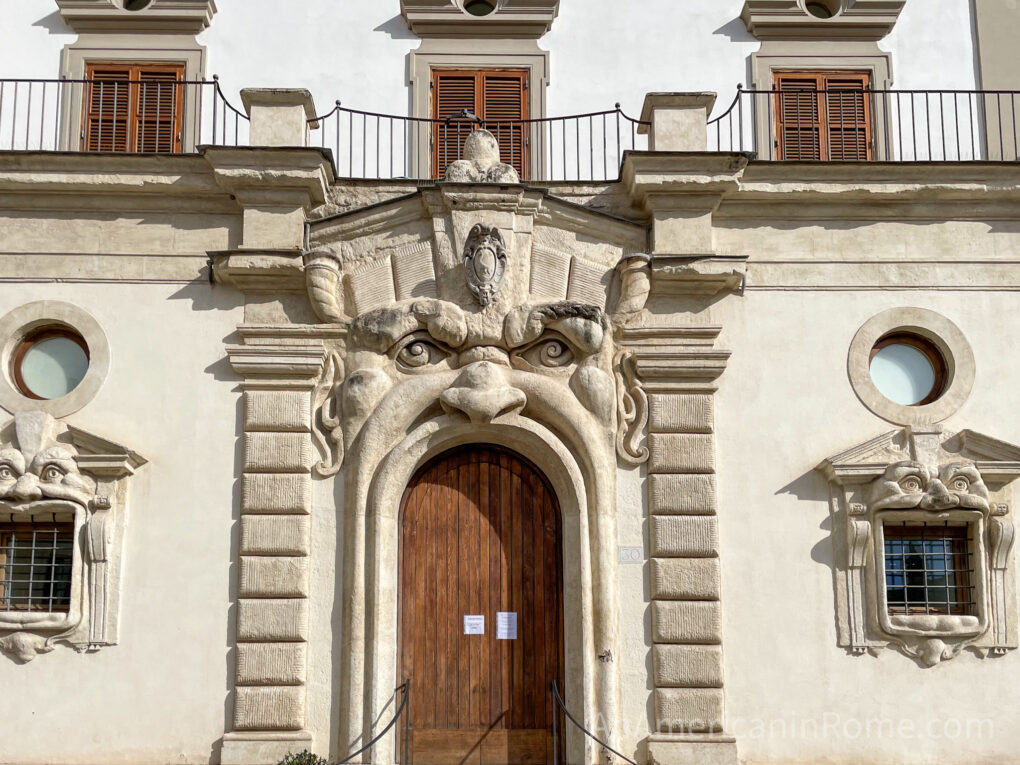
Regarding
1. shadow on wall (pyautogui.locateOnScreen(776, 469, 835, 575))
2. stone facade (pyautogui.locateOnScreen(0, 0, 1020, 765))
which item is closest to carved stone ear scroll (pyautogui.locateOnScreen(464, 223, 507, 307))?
stone facade (pyautogui.locateOnScreen(0, 0, 1020, 765))

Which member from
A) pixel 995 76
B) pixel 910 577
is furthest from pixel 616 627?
pixel 995 76

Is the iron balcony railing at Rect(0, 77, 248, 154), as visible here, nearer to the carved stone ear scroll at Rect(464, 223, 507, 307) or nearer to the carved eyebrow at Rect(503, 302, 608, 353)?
the carved stone ear scroll at Rect(464, 223, 507, 307)

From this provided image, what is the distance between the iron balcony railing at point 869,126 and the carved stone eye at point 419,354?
3.85m

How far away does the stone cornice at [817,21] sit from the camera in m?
14.1

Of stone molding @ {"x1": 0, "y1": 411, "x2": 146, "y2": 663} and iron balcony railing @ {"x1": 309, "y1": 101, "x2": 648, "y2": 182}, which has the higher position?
iron balcony railing @ {"x1": 309, "y1": 101, "x2": 648, "y2": 182}

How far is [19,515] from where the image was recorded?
11.5 meters

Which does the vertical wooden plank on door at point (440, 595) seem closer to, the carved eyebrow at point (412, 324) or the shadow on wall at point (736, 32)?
the carved eyebrow at point (412, 324)

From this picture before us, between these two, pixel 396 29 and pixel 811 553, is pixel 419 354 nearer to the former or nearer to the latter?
pixel 811 553

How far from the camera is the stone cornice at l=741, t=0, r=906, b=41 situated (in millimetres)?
14070

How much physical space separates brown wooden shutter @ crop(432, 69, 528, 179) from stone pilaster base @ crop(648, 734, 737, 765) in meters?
5.82

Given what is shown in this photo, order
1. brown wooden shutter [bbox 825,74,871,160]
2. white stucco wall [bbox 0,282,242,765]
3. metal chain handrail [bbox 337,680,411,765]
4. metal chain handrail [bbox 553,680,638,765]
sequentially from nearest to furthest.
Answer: metal chain handrail [bbox 337,680,411,765] → metal chain handrail [bbox 553,680,638,765] → white stucco wall [bbox 0,282,242,765] → brown wooden shutter [bbox 825,74,871,160]

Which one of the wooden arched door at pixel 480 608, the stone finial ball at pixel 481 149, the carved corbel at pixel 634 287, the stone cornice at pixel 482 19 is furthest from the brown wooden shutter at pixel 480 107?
the wooden arched door at pixel 480 608

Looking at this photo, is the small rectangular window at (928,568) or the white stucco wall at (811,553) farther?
the small rectangular window at (928,568)

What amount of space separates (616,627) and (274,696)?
2991 millimetres
